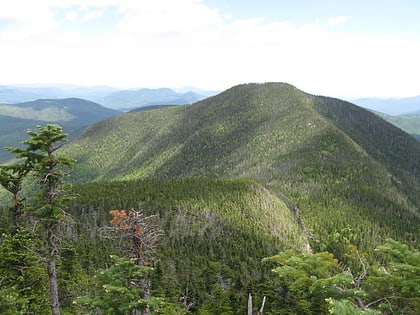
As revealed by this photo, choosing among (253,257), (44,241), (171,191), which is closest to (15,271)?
(44,241)

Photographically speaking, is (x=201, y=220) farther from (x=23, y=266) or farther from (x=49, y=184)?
(x=49, y=184)

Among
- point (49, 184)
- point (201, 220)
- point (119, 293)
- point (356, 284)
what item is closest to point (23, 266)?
point (49, 184)

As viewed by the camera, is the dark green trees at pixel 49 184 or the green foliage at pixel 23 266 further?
the green foliage at pixel 23 266

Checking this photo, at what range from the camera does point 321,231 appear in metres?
170

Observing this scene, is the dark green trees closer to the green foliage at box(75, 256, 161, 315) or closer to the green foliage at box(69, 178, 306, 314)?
the green foliage at box(75, 256, 161, 315)

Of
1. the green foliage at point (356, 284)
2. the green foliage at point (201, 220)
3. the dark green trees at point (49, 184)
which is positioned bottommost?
the green foliage at point (201, 220)

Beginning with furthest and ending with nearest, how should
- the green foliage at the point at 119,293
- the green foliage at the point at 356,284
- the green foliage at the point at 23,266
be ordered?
1. the green foliage at the point at 23,266
2. the green foliage at the point at 356,284
3. the green foliage at the point at 119,293

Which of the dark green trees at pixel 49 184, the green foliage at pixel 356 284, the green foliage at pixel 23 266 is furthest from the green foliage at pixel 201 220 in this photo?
the dark green trees at pixel 49 184

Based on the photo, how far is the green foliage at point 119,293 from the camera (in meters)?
23.7

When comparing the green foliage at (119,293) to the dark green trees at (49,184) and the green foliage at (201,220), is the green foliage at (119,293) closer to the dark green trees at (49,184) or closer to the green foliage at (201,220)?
the dark green trees at (49,184)

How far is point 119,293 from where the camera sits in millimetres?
25047

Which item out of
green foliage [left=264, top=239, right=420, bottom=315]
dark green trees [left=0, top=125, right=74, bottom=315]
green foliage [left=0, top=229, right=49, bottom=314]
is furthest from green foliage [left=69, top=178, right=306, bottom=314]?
dark green trees [left=0, top=125, right=74, bottom=315]

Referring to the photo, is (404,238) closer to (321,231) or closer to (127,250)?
(321,231)

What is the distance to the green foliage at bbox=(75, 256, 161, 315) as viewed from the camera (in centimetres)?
2370
